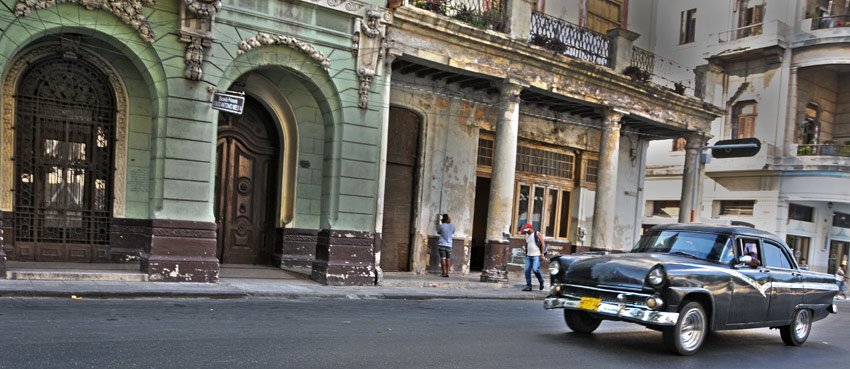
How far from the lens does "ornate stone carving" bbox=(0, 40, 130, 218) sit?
37.6 feet

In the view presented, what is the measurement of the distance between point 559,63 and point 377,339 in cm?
1156

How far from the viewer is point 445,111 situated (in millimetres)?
17609

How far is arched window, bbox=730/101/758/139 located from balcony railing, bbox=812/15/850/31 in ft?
12.5

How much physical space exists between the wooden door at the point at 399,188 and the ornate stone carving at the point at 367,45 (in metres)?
2.92

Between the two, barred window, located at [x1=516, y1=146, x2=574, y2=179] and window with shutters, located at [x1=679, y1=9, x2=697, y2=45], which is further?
window with shutters, located at [x1=679, y1=9, x2=697, y2=45]

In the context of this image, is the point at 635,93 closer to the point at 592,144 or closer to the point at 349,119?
the point at 592,144

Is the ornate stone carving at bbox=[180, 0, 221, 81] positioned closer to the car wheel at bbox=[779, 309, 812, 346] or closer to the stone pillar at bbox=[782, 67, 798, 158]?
the car wheel at bbox=[779, 309, 812, 346]

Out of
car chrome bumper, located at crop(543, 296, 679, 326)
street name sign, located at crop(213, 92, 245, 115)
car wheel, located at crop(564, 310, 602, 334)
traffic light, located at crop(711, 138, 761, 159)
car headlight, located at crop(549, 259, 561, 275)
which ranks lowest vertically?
car wheel, located at crop(564, 310, 602, 334)

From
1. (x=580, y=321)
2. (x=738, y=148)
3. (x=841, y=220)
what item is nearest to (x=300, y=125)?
(x=580, y=321)

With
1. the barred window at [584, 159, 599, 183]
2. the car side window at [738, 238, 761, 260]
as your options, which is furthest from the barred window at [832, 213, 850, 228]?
the car side window at [738, 238, 761, 260]

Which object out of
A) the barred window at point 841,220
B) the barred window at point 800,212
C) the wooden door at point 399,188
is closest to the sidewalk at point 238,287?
the wooden door at point 399,188

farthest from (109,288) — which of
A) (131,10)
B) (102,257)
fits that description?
(131,10)

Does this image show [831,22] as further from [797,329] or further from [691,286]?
[691,286]

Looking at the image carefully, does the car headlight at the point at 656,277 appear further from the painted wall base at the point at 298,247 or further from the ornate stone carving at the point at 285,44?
the painted wall base at the point at 298,247
